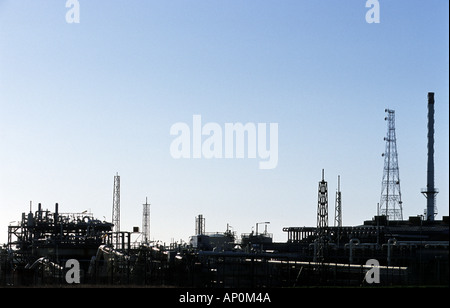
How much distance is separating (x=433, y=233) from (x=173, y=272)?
5349 cm

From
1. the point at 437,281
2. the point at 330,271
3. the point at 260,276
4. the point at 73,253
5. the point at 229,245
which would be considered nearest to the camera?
the point at 437,281

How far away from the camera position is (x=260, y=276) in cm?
6788

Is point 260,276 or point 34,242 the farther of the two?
point 34,242

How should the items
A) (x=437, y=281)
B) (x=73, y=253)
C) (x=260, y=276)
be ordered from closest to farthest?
(x=437, y=281)
(x=260, y=276)
(x=73, y=253)
